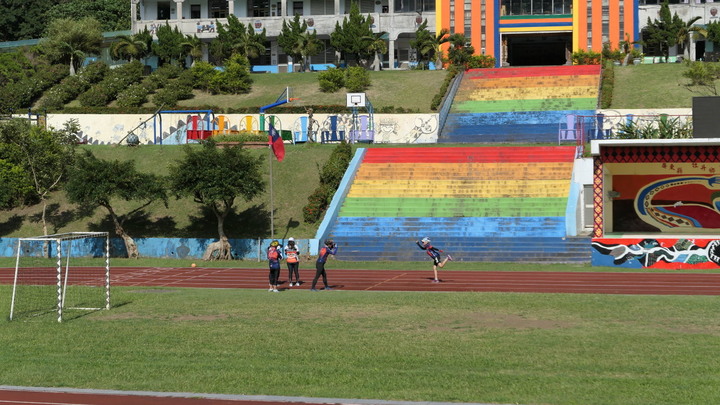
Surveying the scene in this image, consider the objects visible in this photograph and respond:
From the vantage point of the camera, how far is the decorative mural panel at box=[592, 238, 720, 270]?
3622 cm

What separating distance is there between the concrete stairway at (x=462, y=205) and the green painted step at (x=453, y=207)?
47 mm

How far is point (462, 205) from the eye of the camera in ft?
145

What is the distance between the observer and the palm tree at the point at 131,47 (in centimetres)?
8106

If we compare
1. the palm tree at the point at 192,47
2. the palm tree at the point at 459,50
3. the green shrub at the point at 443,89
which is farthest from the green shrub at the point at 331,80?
the palm tree at the point at 192,47

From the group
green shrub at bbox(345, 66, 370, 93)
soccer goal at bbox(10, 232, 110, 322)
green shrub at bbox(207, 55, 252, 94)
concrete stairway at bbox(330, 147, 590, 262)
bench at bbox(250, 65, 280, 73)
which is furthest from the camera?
bench at bbox(250, 65, 280, 73)

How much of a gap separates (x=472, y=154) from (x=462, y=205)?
641cm

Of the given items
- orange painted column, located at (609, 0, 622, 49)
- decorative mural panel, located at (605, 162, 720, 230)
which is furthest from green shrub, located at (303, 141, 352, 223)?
orange painted column, located at (609, 0, 622, 49)

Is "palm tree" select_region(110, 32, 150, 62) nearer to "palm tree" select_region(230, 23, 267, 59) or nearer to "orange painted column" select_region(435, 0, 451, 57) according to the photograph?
"palm tree" select_region(230, 23, 267, 59)

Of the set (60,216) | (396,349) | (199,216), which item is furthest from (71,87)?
(396,349)

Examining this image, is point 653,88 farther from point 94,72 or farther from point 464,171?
point 94,72

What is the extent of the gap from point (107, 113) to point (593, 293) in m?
43.7

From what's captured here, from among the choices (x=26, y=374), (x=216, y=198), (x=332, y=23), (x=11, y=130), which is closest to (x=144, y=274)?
(x=216, y=198)

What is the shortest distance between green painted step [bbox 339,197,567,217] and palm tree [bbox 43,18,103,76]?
43.5 m

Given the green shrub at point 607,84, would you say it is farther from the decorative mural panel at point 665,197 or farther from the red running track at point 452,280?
the red running track at point 452,280
